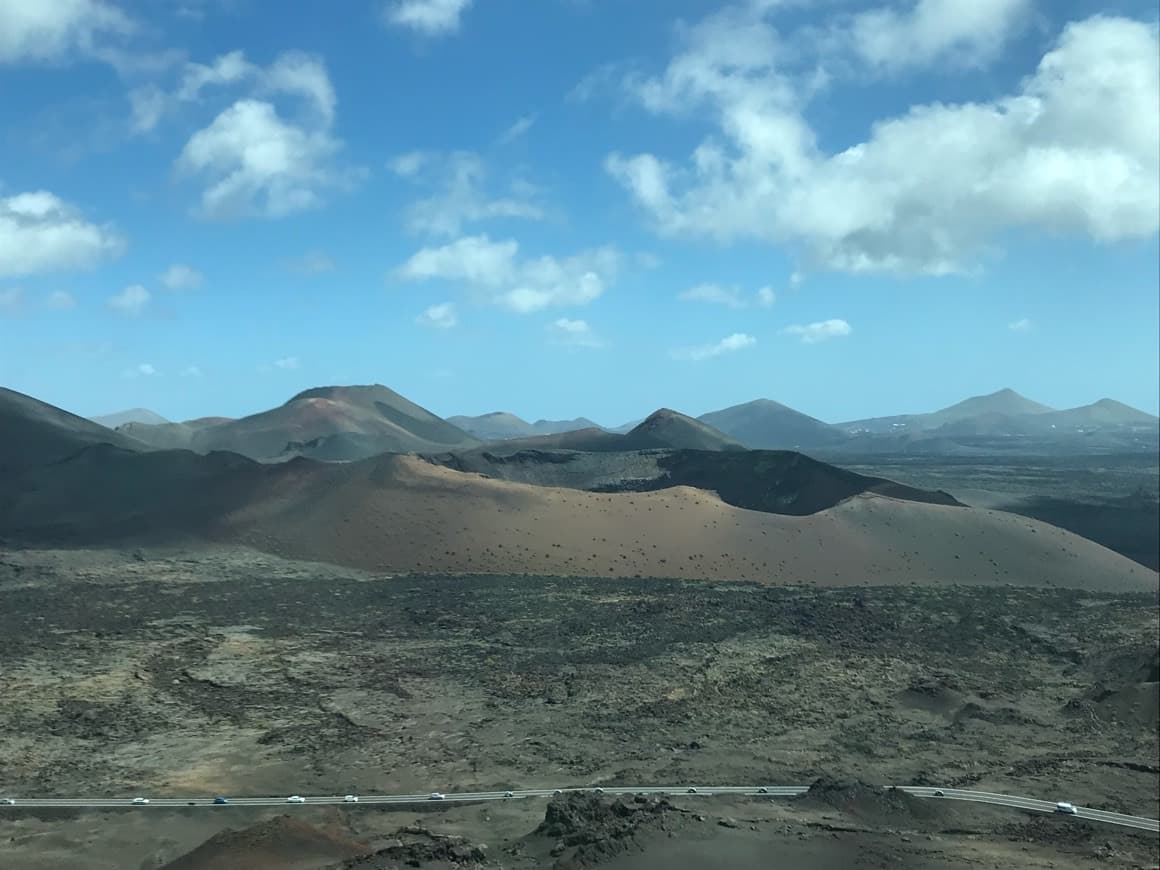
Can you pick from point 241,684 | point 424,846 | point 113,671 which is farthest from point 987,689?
point 113,671

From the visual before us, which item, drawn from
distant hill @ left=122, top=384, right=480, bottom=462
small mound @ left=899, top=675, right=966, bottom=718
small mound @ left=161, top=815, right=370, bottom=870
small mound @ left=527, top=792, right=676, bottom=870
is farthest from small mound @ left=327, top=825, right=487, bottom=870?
Answer: distant hill @ left=122, top=384, right=480, bottom=462

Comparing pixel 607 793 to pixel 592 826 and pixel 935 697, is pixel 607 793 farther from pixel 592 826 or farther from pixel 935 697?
pixel 935 697

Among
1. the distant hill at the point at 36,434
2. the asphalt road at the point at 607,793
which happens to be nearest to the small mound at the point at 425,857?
the asphalt road at the point at 607,793

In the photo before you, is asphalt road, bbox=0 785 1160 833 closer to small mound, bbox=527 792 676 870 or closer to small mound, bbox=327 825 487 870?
small mound, bbox=527 792 676 870

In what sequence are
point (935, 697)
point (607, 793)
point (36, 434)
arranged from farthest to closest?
point (36, 434)
point (935, 697)
point (607, 793)

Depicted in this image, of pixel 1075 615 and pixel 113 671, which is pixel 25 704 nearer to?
pixel 113 671

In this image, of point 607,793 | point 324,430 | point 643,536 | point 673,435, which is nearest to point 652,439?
point 673,435
